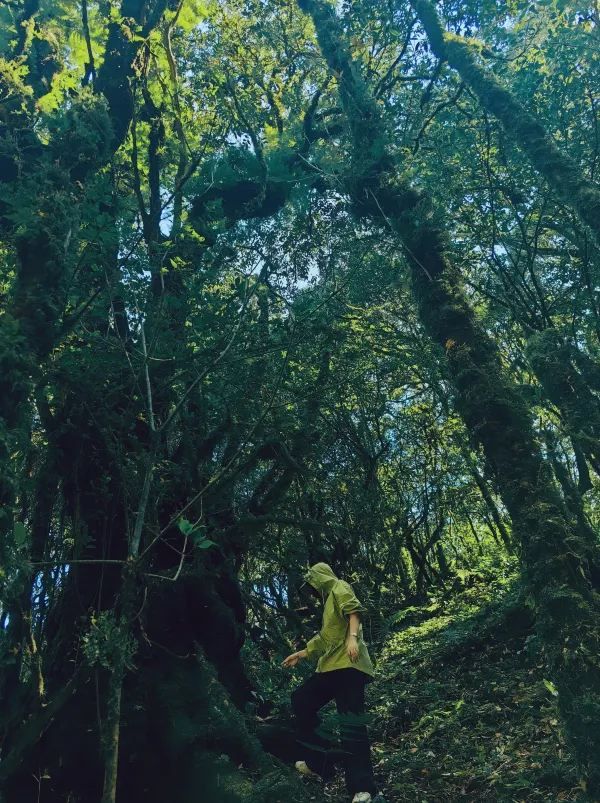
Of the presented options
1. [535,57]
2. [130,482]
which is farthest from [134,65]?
[535,57]

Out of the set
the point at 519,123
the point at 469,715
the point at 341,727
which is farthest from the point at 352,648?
the point at 519,123

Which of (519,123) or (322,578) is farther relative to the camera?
(519,123)

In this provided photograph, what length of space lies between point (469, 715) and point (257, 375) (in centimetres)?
459

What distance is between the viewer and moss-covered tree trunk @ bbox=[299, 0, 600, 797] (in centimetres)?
400

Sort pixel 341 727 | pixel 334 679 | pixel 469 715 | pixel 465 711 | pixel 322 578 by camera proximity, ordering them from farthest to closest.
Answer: pixel 465 711, pixel 469 715, pixel 322 578, pixel 334 679, pixel 341 727

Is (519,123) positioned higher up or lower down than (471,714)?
higher up

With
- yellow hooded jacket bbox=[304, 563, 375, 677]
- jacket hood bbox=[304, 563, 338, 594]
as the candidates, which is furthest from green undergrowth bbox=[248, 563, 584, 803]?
jacket hood bbox=[304, 563, 338, 594]

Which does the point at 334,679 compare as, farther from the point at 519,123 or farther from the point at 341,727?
the point at 519,123

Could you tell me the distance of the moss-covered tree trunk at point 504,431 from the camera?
400cm

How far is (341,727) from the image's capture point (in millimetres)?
5031

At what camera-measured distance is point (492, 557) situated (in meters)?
15.2

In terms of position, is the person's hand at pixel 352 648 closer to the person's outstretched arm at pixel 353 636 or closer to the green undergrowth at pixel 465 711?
the person's outstretched arm at pixel 353 636

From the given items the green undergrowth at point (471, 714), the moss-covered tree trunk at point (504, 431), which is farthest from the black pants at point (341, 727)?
the moss-covered tree trunk at point (504, 431)

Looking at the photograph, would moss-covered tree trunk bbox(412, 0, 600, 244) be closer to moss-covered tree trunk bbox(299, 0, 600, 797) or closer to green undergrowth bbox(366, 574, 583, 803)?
moss-covered tree trunk bbox(299, 0, 600, 797)
